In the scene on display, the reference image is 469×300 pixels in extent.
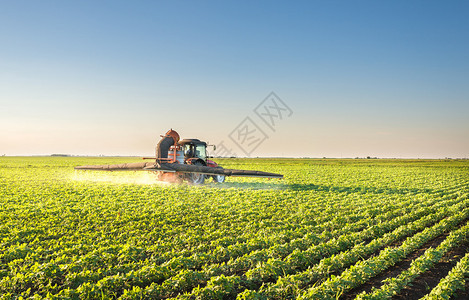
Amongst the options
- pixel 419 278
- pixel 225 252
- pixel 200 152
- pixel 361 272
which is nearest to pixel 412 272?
pixel 419 278

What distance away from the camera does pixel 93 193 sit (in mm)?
17266

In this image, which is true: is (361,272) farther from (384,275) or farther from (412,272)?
(412,272)

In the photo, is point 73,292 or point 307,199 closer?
point 73,292

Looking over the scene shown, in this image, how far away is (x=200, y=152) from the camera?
23109 millimetres

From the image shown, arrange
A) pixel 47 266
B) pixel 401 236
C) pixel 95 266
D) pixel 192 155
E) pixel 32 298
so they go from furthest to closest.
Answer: pixel 192 155 → pixel 401 236 → pixel 95 266 → pixel 47 266 → pixel 32 298

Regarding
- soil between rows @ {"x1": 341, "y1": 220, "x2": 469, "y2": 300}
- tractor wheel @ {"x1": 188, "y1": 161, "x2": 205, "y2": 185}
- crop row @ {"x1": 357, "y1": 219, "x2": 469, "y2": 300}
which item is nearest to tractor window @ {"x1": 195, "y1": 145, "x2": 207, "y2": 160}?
tractor wheel @ {"x1": 188, "y1": 161, "x2": 205, "y2": 185}

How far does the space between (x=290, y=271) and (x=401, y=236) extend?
16.3 feet

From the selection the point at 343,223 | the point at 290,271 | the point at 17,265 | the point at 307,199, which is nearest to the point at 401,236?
the point at 343,223

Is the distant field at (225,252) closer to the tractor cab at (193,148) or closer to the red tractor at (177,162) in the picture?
the red tractor at (177,162)

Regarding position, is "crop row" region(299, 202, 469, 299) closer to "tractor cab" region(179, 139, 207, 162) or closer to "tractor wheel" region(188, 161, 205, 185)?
"tractor wheel" region(188, 161, 205, 185)

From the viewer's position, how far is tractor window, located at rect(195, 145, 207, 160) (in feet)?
75.2

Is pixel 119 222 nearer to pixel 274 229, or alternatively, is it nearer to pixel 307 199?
pixel 274 229

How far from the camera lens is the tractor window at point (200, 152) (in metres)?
22.9

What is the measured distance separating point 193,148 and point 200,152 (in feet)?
2.23
